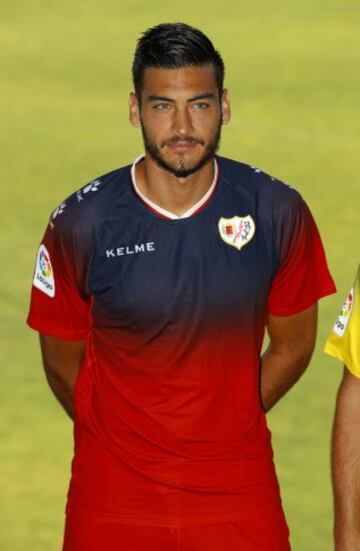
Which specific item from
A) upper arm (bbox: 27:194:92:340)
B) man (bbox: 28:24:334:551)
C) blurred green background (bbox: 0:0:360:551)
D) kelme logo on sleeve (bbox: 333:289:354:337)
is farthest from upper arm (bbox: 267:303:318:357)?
blurred green background (bbox: 0:0:360:551)

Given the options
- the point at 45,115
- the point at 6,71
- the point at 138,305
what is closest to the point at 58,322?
the point at 138,305

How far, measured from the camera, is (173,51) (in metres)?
7.03

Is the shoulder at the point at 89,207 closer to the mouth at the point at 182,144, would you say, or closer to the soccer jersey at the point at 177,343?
the soccer jersey at the point at 177,343

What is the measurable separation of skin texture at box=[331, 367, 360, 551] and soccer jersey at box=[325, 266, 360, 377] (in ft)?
0.15

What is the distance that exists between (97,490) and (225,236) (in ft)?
3.28

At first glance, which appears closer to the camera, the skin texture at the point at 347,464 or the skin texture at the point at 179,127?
the skin texture at the point at 347,464

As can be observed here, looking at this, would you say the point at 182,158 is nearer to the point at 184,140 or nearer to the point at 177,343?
the point at 184,140

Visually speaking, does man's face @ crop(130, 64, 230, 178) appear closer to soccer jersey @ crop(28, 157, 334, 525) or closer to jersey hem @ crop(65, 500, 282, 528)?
soccer jersey @ crop(28, 157, 334, 525)

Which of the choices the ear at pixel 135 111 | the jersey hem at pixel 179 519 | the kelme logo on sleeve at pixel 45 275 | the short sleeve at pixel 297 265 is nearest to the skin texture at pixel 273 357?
the short sleeve at pixel 297 265

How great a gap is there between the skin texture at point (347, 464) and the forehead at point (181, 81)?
1281mm

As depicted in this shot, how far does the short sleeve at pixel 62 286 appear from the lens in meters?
7.07

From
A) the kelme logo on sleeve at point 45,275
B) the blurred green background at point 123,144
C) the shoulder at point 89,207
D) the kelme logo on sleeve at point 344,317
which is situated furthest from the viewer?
the blurred green background at point 123,144

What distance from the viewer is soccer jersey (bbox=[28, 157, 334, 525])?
6.94 m

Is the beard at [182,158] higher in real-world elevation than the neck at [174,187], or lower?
higher
